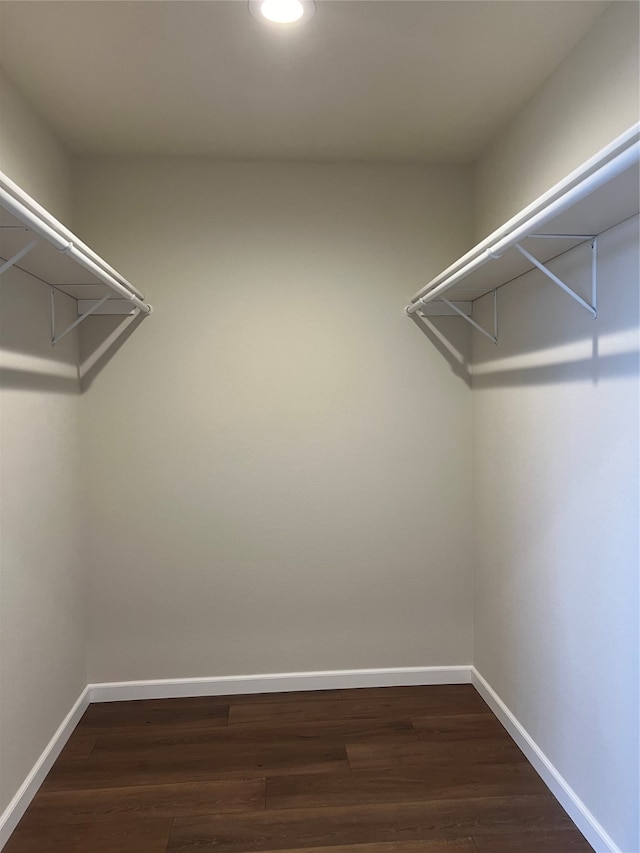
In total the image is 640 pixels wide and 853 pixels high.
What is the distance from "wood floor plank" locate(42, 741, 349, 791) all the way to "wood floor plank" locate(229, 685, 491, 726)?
0.58 ft

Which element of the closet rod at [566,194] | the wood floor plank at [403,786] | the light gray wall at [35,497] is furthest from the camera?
the wood floor plank at [403,786]

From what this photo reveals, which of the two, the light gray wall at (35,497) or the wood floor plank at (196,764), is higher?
the light gray wall at (35,497)

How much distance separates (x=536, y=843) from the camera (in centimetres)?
174

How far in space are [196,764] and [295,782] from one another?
38cm

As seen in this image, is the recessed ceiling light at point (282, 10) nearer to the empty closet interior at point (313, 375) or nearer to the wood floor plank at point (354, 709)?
the empty closet interior at point (313, 375)

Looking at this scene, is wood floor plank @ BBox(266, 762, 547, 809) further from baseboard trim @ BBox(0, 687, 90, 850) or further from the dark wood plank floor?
baseboard trim @ BBox(0, 687, 90, 850)

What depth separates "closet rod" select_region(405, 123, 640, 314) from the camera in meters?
1.11

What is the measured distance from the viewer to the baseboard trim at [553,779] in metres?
1.68

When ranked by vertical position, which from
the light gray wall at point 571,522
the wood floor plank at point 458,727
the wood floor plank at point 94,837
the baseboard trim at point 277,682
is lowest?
the wood floor plank at point 458,727

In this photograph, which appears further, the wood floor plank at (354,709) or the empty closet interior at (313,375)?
the wood floor plank at (354,709)

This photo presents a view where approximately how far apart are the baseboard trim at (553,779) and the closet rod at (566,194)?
1666 mm

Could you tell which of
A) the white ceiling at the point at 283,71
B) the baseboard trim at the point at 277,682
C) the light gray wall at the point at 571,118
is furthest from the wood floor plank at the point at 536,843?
the white ceiling at the point at 283,71

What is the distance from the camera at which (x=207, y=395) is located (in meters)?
2.61

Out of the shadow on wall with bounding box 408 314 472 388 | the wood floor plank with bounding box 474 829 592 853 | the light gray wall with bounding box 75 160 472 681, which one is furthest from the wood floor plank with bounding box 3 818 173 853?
the shadow on wall with bounding box 408 314 472 388
